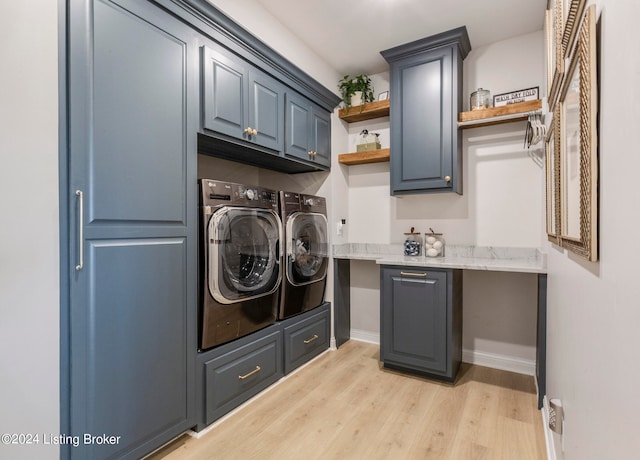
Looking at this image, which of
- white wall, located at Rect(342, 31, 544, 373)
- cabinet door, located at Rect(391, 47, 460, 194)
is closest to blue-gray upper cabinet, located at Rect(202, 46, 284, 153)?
cabinet door, located at Rect(391, 47, 460, 194)

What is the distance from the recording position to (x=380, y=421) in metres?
2.00

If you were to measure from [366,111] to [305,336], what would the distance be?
7.01 ft

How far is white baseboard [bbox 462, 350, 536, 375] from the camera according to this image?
265cm

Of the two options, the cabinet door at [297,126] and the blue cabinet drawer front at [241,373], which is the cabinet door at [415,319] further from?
the cabinet door at [297,126]

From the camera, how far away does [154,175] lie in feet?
5.30

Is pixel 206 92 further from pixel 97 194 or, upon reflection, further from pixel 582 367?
pixel 582 367

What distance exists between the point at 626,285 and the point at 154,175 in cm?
175

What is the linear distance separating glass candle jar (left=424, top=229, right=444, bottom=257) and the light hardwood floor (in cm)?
100

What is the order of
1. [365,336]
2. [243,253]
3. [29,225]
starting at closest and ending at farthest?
1. [29,225]
2. [243,253]
3. [365,336]

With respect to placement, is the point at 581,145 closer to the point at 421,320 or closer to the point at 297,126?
the point at 421,320

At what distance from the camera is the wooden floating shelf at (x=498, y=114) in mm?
2471

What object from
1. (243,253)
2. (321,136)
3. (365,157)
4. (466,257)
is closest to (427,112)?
(365,157)

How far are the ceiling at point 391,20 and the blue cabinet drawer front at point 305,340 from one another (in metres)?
2.33

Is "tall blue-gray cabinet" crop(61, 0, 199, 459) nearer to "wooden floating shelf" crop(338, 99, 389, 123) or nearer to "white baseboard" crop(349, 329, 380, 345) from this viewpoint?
A: "wooden floating shelf" crop(338, 99, 389, 123)
